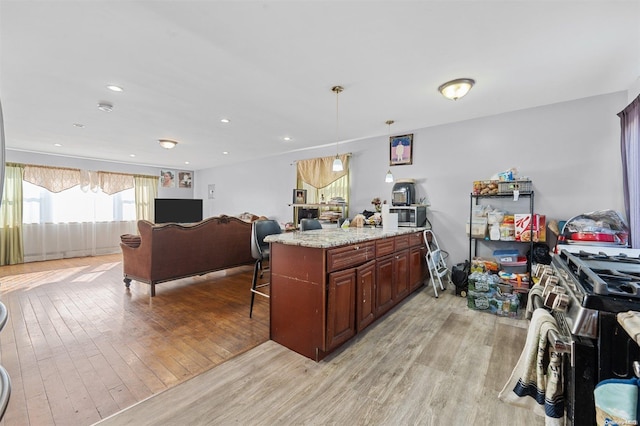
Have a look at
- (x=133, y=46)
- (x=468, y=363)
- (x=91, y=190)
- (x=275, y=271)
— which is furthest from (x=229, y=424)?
(x=91, y=190)

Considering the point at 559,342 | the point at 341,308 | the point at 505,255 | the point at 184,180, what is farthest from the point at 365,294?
the point at 184,180

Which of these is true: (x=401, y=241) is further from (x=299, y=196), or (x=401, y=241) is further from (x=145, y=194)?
(x=145, y=194)

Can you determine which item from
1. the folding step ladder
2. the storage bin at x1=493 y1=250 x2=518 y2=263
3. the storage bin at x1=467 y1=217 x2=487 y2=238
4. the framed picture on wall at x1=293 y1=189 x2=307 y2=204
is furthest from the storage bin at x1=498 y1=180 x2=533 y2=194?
the framed picture on wall at x1=293 y1=189 x2=307 y2=204

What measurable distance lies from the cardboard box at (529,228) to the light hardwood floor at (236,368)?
98 cm

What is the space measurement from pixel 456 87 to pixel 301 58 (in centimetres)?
152

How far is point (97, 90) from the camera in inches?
117

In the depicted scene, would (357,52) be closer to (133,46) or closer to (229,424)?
(133,46)

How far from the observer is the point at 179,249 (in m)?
4.06

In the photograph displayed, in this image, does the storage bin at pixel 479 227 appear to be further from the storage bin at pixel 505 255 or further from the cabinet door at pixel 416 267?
the cabinet door at pixel 416 267

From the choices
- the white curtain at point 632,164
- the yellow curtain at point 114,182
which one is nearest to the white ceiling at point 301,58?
the white curtain at point 632,164

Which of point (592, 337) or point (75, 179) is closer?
point (592, 337)

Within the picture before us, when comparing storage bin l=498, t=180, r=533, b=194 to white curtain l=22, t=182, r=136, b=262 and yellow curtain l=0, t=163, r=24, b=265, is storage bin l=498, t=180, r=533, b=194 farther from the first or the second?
yellow curtain l=0, t=163, r=24, b=265

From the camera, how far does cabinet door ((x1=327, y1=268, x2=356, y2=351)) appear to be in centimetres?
221

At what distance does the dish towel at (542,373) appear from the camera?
1.29m
